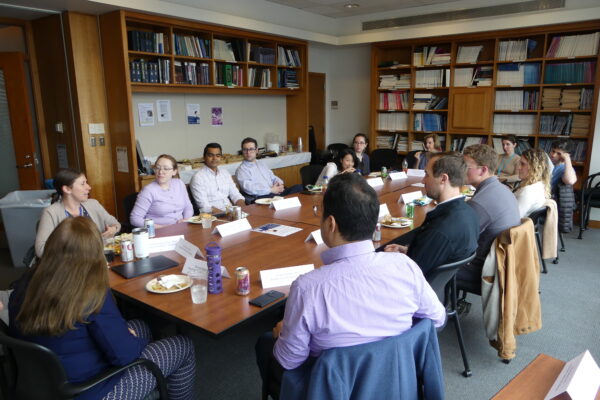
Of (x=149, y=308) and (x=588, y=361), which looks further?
(x=149, y=308)

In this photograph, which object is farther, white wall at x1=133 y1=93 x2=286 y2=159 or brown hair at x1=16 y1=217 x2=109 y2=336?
white wall at x1=133 y1=93 x2=286 y2=159

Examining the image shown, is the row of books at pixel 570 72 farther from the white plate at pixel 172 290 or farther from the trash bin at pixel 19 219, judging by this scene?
the trash bin at pixel 19 219

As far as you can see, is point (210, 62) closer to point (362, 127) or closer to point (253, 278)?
point (362, 127)

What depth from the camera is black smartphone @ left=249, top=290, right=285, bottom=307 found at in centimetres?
188

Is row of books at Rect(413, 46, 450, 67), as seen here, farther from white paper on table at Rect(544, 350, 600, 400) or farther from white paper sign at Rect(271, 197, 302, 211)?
white paper on table at Rect(544, 350, 600, 400)

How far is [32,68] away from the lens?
16.5ft

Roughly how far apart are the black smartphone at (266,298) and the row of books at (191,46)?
4104 millimetres

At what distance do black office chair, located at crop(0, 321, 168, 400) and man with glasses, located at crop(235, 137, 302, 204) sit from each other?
128 inches

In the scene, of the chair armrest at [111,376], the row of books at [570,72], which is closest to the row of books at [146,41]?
the chair armrest at [111,376]

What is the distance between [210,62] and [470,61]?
3726mm

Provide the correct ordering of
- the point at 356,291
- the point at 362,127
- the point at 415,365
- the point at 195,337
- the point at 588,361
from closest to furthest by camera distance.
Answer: the point at 588,361 → the point at 356,291 → the point at 415,365 → the point at 195,337 → the point at 362,127

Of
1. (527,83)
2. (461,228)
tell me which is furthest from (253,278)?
(527,83)

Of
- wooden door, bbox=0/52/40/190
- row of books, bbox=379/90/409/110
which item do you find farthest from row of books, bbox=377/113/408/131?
wooden door, bbox=0/52/40/190

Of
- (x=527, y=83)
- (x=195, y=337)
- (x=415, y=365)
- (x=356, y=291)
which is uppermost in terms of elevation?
(x=527, y=83)
